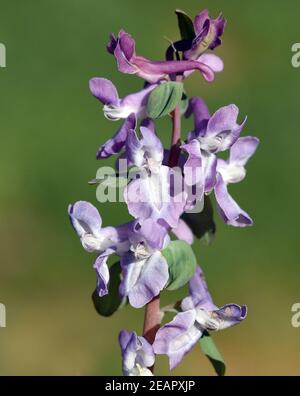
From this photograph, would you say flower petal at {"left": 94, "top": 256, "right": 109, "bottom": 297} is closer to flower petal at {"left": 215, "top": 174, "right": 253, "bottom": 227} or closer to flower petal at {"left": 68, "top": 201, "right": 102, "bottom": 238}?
flower petal at {"left": 68, "top": 201, "right": 102, "bottom": 238}

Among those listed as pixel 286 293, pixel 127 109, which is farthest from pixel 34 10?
pixel 127 109

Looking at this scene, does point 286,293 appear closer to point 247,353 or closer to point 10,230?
point 247,353

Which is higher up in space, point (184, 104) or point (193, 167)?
point (184, 104)

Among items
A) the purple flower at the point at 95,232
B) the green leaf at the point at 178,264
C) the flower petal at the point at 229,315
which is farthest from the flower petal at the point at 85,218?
the flower petal at the point at 229,315

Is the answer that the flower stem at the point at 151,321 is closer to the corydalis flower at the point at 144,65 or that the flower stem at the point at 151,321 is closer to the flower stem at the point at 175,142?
the flower stem at the point at 175,142

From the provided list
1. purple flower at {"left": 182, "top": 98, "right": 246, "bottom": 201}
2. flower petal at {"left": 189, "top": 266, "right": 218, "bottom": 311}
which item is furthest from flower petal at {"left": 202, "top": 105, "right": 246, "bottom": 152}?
flower petal at {"left": 189, "top": 266, "right": 218, "bottom": 311}

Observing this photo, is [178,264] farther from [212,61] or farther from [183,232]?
[212,61]

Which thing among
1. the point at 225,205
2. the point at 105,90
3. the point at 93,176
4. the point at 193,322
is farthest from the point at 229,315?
the point at 93,176
